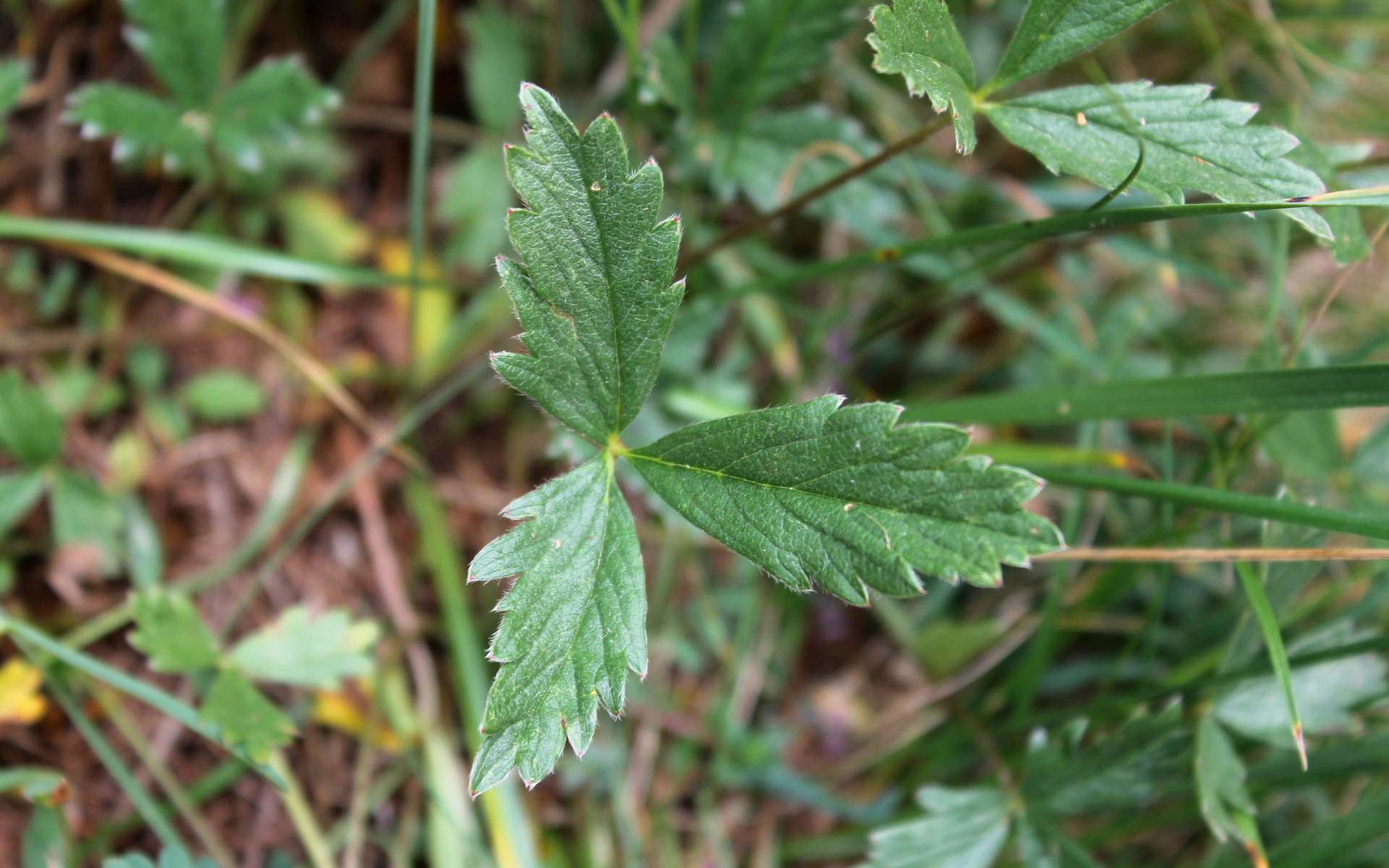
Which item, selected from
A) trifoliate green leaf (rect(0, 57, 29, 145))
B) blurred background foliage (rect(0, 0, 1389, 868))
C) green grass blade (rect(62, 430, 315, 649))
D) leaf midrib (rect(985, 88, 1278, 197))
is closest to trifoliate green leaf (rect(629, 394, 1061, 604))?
blurred background foliage (rect(0, 0, 1389, 868))

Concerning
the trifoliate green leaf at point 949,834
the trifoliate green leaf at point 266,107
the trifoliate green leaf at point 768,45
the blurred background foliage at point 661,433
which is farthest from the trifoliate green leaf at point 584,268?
the trifoliate green leaf at point 949,834

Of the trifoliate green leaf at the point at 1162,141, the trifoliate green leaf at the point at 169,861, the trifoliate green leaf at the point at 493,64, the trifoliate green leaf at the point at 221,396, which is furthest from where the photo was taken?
the trifoliate green leaf at the point at 493,64

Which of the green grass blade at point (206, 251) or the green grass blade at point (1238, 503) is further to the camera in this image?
the green grass blade at point (206, 251)

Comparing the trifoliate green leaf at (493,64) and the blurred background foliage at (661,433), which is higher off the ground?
the trifoliate green leaf at (493,64)

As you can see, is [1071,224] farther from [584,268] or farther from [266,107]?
[266,107]

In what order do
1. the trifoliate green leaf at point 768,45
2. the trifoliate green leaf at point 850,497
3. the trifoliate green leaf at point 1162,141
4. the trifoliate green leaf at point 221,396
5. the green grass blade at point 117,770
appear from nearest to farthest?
the trifoliate green leaf at point 850,497, the trifoliate green leaf at point 1162,141, the green grass blade at point 117,770, the trifoliate green leaf at point 768,45, the trifoliate green leaf at point 221,396

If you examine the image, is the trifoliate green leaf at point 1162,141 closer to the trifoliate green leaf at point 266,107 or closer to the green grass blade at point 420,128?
the green grass blade at point 420,128

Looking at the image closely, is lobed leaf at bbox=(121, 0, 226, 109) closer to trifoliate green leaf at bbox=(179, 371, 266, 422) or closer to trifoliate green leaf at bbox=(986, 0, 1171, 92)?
trifoliate green leaf at bbox=(179, 371, 266, 422)

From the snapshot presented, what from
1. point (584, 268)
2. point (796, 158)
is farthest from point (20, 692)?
point (796, 158)
